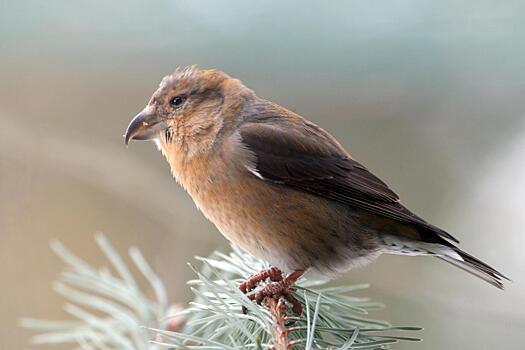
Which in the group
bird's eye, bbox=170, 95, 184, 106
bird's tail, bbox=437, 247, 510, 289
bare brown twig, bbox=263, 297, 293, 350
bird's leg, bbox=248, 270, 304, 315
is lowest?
bare brown twig, bbox=263, 297, 293, 350

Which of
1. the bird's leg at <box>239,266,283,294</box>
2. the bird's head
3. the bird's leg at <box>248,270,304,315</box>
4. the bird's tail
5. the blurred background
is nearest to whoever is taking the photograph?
the bird's leg at <box>248,270,304,315</box>

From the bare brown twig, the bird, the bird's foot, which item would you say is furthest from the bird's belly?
the bare brown twig

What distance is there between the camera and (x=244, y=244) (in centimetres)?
247

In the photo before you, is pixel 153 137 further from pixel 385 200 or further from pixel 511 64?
pixel 511 64

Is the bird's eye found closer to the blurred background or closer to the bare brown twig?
the blurred background

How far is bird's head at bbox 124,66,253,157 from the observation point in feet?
9.04

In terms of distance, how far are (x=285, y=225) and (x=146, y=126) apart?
67 centimetres

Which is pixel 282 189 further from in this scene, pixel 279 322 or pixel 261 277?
pixel 279 322

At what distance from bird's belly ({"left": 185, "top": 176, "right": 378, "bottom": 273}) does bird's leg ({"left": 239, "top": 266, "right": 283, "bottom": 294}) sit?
0.10m

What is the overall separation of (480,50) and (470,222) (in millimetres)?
947

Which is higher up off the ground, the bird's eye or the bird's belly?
the bird's eye

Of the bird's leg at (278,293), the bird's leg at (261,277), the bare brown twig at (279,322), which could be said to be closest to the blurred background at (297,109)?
the bird's leg at (261,277)

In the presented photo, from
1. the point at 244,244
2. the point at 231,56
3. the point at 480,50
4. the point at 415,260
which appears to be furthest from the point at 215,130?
the point at 480,50

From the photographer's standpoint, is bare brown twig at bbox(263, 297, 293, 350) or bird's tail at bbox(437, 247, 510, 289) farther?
bird's tail at bbox(437, 247, 510, 289)
